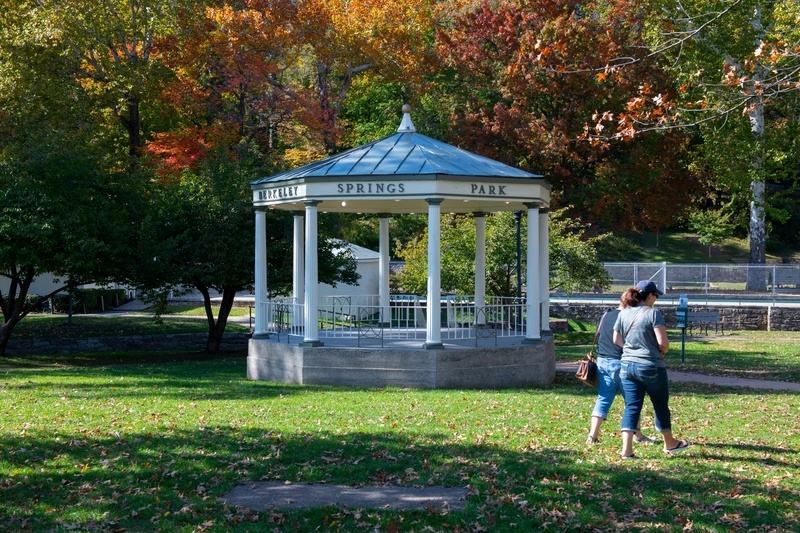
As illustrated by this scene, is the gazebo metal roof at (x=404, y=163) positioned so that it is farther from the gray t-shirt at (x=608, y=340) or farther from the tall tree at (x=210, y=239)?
the gray t-shirt at (x=608, y=340)

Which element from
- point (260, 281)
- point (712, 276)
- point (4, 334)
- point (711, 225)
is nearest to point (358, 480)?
point (260, 281)

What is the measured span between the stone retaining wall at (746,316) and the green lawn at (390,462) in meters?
19.4

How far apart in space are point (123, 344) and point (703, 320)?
19008 millimetres

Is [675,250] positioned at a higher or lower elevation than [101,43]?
lower

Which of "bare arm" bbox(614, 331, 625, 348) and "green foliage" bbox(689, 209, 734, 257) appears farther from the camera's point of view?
"green foliage" bbox(689, 209, 734, 257)

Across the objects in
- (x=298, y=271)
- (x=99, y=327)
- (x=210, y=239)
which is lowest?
(x=99, y=327)

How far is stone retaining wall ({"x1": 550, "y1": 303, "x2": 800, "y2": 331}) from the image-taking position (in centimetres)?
3092

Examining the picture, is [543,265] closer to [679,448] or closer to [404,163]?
[404,163]

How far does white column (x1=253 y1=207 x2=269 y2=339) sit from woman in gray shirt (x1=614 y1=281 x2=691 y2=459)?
34.3 feet

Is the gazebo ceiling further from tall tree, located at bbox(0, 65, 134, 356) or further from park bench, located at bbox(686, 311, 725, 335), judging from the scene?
park bench, located at bbox(686, 311, 725, 335)

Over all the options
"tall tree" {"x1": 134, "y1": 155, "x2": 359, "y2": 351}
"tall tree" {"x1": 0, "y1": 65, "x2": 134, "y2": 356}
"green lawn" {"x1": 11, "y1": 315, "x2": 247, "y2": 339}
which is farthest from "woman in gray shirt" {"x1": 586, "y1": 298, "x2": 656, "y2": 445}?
"green lawn" {"x1": 11, "y1": 315, "x2": 247, "y2": 339}

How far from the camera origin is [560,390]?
593 inches

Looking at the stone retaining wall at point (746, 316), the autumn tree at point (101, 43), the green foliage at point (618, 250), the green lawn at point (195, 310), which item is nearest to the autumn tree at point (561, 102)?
the stone retaining wall at point (746, 316)

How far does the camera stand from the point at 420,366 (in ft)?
49.6
